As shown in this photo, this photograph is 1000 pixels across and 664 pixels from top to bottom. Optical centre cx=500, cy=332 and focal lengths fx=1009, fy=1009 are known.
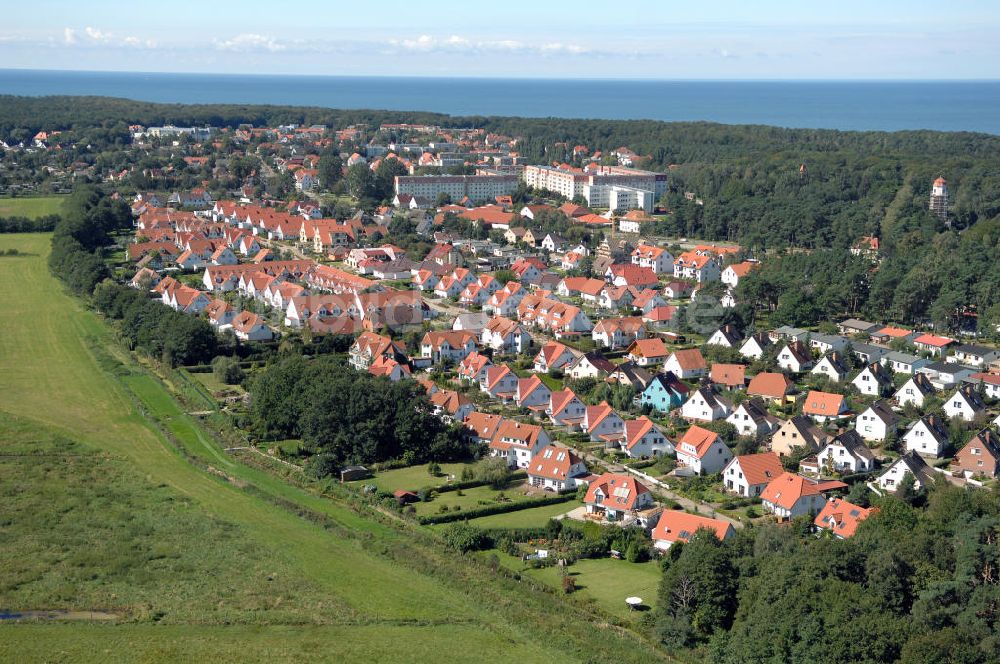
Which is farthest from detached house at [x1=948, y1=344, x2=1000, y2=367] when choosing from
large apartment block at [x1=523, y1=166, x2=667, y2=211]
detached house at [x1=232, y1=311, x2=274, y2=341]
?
large apartment block at [x1=523, y1=166, x2=667, y2=211]

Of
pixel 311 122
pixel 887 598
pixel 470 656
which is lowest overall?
pixel 470 656

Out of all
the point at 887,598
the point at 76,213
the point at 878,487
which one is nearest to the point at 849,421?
the point at 878,487

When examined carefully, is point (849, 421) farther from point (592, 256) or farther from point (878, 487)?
point (592, 256)

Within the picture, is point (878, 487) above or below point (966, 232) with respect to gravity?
below

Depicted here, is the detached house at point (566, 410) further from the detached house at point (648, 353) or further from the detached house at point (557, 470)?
the detached house at point (648, 353)

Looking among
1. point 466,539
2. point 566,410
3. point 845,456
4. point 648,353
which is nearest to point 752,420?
point 845,456

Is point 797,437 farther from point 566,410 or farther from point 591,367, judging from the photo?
point 591,367
